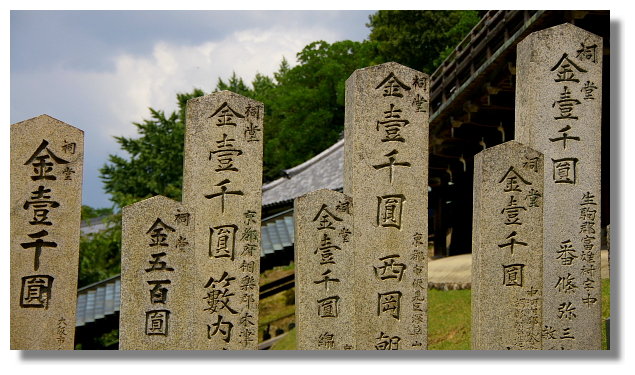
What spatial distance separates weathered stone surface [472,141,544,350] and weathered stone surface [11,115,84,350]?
372cm

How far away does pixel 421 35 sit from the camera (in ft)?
95.8

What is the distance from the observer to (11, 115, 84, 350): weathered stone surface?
7816mm

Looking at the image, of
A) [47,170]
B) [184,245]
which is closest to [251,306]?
[184,245]

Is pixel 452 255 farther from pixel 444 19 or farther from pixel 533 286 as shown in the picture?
pixel 533 286

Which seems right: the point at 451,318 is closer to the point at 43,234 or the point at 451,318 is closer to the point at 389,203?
the point at 389,203

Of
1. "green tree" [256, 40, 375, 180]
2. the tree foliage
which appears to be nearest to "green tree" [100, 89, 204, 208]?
the tree foliage

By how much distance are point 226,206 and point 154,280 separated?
3.25ft

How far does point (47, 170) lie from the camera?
7887 millimetres

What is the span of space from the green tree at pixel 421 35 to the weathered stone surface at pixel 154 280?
21.4m

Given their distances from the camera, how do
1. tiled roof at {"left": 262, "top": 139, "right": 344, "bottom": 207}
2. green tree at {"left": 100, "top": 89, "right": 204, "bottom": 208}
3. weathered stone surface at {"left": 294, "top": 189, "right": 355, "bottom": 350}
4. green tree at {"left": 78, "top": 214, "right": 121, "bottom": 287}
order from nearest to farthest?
weathered stone surface at {"left": 294, "top": 189, "right": 355, "bottom": 350} → green tree at {"left": 78, "top": 214, "right": 121, "bottom": 287} → tiled roof at {"left": 262, "top": 139, "right": 344, "bottom": 207} → green tree at {"left": 100, "top": 89, "right": 204, "bottom": 208}

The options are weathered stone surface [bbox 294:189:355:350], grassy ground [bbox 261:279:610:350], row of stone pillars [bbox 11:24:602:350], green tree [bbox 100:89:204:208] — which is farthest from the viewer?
green tree [bbox 100:89:204:208]

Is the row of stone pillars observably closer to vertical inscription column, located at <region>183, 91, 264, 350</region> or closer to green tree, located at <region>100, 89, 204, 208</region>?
vertical inscription column, located at <region>183, 91, 264, 350</region>

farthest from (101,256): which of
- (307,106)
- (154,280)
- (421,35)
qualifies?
(154,280)

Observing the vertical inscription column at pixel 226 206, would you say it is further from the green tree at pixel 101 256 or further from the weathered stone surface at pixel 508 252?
the green tree at pixel 101 256
